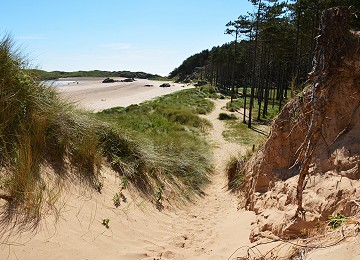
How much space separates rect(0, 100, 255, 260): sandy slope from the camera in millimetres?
4176

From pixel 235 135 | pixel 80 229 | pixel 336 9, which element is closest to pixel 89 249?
pixel 80 229

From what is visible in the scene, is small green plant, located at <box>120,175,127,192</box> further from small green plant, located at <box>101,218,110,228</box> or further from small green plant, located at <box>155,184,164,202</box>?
small green plant, located at <box>101,218,110,228</box>

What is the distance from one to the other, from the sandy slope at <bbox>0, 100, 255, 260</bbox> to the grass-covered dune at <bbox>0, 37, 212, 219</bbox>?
0.38 meters

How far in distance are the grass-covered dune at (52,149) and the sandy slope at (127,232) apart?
1.26 feet

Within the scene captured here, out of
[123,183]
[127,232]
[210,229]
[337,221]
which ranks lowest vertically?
[210,229]

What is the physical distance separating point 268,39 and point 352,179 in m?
24.9

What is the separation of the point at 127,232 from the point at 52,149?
2.24m

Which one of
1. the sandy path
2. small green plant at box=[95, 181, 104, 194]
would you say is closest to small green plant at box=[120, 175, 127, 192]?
small green plant at box=[95, 181, 104, 194]

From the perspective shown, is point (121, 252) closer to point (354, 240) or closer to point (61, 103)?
point (354, 240)

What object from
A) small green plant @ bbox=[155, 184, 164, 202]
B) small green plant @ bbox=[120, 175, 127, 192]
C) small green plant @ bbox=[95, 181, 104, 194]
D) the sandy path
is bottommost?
the sandy path

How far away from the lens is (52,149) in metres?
6.06

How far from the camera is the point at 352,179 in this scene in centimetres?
440

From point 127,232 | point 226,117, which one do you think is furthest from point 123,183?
point 226,117

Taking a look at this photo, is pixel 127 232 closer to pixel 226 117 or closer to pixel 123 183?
pixel 123 183
